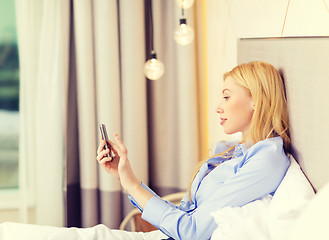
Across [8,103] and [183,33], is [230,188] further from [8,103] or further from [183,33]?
[8,103]

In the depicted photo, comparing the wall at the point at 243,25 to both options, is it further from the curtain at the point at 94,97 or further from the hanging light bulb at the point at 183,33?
the hanging light bulb at the point at 183,33

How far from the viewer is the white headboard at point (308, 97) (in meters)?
1.08

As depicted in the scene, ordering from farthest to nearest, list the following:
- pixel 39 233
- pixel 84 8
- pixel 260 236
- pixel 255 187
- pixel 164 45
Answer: pixel 164 45 → pixel 84 8 → pixel 39 233 → pixel 255 187 → pixel 260 236

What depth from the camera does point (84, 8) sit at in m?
2.45

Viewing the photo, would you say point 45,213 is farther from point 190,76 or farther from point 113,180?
point 190,76

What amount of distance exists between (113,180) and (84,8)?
35.9 inches

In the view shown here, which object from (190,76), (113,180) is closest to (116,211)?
(113,180)

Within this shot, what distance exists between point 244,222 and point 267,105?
40 centimetres

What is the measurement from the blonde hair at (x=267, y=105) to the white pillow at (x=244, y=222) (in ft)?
0.75

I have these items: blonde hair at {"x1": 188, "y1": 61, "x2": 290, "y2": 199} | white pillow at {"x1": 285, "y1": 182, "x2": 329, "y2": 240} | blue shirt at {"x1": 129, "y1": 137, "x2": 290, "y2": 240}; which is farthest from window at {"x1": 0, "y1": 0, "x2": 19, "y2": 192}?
white pillow at {"x1": 285, "y1": 182, "x2": 329, "y2": 240}

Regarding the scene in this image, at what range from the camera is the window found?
263 centimetres

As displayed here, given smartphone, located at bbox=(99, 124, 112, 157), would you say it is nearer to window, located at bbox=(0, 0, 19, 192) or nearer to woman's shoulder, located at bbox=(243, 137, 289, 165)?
woman's shoulder, located at bbox=(243, 137, 289, 165)

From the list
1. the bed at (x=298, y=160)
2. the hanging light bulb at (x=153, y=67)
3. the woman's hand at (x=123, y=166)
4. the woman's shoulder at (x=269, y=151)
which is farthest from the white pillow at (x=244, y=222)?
the hanging light bulb at (x=153, y=67)

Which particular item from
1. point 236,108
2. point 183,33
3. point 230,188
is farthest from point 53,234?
point 183,33
